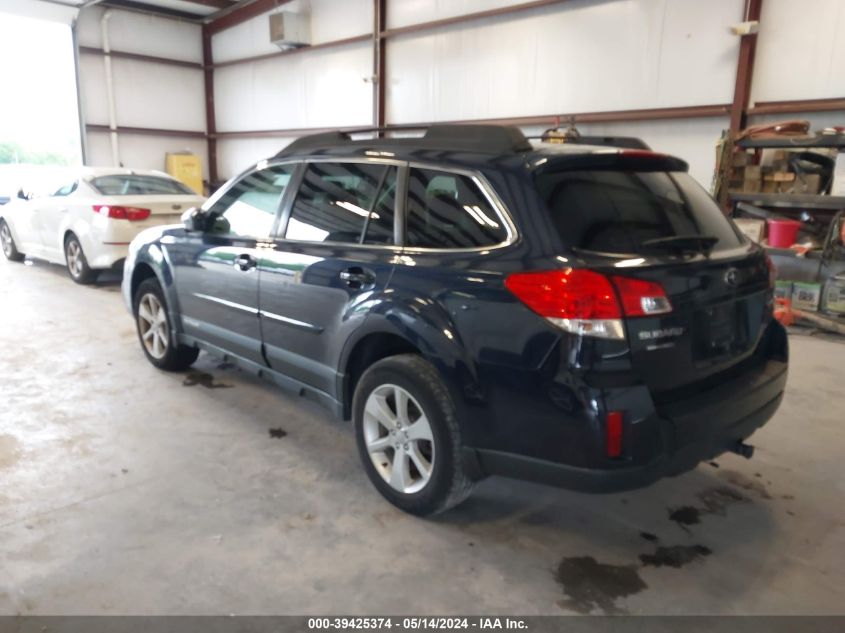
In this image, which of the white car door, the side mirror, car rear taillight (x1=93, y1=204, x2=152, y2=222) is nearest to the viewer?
the side mirror

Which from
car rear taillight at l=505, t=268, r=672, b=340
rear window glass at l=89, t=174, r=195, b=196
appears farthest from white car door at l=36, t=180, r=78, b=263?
car rear taillight at l=505, t=268, r=672, b=340

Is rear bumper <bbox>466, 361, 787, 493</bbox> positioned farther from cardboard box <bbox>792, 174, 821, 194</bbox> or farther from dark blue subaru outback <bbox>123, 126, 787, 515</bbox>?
cardboard box <bbox>792, 174, 821, 194</bbox>

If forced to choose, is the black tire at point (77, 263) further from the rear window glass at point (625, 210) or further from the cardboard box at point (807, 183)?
the cardboard box at point (807, 183)

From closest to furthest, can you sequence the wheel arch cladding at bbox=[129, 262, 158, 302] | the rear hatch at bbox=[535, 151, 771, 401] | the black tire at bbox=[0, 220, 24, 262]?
the rear hatch at bbox=[535, 151, 771, 401]
the wheel arch cladding at bbox=[129, 262, 158, 302]
the black tire at bbox=[0, 220, 24, 262]

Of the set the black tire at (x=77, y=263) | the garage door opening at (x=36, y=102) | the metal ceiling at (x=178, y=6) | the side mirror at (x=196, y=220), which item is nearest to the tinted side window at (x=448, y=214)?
the side mirror at (x=196, y=220)

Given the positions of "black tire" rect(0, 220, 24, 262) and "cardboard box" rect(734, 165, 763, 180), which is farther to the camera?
"black tire" rect(0, 220, 24, 262)

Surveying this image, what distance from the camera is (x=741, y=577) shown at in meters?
2.33

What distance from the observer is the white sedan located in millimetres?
7141

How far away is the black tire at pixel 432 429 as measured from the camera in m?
2.44

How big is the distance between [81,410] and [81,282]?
460 cm

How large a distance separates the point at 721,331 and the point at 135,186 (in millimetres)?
7234

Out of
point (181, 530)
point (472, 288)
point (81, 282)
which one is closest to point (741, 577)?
point (472, 288)

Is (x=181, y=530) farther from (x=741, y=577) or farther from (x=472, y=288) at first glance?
(x=741, y=577)

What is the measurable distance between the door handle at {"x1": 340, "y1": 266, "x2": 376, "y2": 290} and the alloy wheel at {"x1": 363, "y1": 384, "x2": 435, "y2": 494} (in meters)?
0.45
